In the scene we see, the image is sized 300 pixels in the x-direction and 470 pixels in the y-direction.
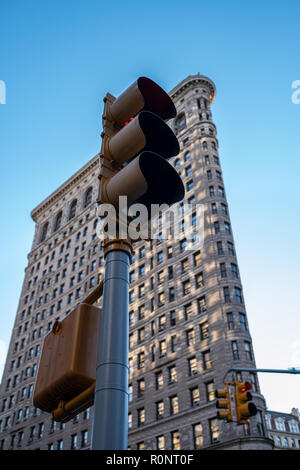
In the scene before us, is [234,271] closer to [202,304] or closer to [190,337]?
[202,304]

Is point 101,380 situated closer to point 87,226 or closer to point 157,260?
point 157,260

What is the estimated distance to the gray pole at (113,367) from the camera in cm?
257

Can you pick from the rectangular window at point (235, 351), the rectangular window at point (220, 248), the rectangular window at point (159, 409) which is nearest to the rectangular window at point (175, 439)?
the rectangular window at point (159, 409)

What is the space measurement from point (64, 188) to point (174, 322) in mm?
51782

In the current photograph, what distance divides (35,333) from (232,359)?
4232 cm

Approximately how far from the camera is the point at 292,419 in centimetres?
10494

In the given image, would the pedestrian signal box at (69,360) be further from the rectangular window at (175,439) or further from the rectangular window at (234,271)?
the rectangular window at (234,271)

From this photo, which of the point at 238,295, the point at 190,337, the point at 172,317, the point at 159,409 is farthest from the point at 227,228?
the point at 159,409

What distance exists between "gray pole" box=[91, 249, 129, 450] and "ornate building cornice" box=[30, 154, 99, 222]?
8245 centimetres

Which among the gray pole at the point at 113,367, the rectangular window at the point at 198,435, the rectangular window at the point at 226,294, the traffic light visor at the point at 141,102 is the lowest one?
the gray pole at the point at 113,367

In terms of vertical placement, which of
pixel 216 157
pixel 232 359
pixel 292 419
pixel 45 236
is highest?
pixel 45 236

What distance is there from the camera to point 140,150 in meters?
3.49

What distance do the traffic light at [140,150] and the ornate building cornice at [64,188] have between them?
8153cm
